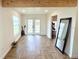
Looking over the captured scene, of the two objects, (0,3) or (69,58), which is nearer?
(0,3)

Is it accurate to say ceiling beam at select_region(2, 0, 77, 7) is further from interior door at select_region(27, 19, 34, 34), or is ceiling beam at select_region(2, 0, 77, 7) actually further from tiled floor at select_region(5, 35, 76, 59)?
interior door at select_region(27, 19, 34, 34)

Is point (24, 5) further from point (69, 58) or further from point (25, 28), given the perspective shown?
point (25, 28)

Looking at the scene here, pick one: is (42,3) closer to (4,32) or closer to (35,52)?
(4,32)

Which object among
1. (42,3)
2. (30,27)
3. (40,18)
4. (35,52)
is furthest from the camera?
(30,27)

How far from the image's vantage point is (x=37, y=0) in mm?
4199

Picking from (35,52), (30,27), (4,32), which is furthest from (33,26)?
(4,32)

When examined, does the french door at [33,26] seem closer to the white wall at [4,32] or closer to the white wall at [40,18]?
the white wall at [40,18]

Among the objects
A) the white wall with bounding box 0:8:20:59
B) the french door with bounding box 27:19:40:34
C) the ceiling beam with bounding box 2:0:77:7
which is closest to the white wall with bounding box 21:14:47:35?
the french door with bounding box 27:19:40:34

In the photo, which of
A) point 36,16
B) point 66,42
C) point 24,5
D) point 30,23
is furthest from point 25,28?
point 24,5

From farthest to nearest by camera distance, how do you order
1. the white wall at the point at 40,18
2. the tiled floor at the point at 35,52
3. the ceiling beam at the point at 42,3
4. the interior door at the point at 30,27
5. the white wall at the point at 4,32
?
1. the interior door at the point at 30,27
2. the white wall at the point at 40,18
3. the tiled floor at the point at 35,52
4. the white wall at the point at 4,32
5. the ceiling beam at the point at 42,3

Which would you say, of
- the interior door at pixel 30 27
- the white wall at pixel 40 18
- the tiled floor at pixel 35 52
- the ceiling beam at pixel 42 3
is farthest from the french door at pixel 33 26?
the ceiling beam at pixel 42 3

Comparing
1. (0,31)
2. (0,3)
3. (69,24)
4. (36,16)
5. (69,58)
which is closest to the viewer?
(0,3)

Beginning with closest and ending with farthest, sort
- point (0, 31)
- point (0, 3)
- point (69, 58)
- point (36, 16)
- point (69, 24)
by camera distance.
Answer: point (0, 3), point (0, 31), point (69, 58), point (69, 24), point (36, 16)

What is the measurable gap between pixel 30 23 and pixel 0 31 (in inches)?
346
